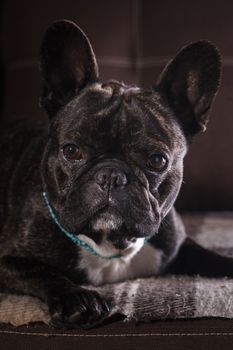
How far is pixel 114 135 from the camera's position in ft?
5.26

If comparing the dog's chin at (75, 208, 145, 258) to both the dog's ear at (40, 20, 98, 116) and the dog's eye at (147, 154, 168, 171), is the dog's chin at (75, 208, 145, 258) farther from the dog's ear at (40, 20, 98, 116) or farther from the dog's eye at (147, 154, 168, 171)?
the dog's ear at (40, 20, 98, 116)

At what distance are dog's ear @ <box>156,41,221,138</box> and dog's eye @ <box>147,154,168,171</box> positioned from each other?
20cm

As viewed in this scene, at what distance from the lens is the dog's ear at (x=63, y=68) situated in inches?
68.6

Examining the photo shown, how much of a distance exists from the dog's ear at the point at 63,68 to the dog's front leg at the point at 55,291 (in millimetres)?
401

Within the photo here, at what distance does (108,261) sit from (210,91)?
0.51 m

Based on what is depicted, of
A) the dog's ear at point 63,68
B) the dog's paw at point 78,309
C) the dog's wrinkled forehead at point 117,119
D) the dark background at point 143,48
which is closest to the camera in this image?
the dog's paw at point 78,309

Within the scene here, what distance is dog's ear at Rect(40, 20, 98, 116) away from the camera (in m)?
1.74

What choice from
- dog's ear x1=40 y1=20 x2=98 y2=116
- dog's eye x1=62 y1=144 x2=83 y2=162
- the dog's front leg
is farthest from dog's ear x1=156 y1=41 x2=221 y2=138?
the dog's front leg

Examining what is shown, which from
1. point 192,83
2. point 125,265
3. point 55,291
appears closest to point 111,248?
point 125,265

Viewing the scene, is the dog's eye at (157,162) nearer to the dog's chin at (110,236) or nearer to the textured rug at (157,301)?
the dog's chin at (110,236)

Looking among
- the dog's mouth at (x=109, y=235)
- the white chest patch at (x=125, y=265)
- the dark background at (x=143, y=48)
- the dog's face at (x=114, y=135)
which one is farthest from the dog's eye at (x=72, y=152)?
the dark background at (x=143, y=48)

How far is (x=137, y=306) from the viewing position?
1530 mm

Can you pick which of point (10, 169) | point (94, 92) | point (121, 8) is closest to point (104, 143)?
point (94, 92)

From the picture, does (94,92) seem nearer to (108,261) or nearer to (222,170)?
(108,261)
